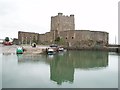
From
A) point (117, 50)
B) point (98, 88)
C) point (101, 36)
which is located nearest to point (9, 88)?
point (98, 88)

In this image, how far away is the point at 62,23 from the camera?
71812 mm

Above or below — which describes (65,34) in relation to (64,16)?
below

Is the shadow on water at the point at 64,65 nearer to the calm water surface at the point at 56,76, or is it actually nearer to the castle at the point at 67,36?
the calm water surface at the point at 56,76

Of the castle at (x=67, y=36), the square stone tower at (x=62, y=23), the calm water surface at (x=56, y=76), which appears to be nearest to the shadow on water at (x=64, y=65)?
the calm water surface at (x=56, y=76)

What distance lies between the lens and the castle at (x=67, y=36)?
68.5 meters

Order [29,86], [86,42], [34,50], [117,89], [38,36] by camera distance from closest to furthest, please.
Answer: [117,89] < [29,86] < [34,50] < [86,42] < [38,36]

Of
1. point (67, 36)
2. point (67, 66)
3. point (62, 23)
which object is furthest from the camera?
point (62, 23)

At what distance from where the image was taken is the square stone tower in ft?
233

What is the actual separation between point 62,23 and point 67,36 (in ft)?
18.2

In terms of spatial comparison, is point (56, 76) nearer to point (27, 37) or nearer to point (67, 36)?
point (67, 36)

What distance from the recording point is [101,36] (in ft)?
234

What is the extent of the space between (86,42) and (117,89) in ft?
191

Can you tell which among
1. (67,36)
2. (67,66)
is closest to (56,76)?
(67,66)

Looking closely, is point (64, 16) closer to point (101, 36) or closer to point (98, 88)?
point (101, 36)
